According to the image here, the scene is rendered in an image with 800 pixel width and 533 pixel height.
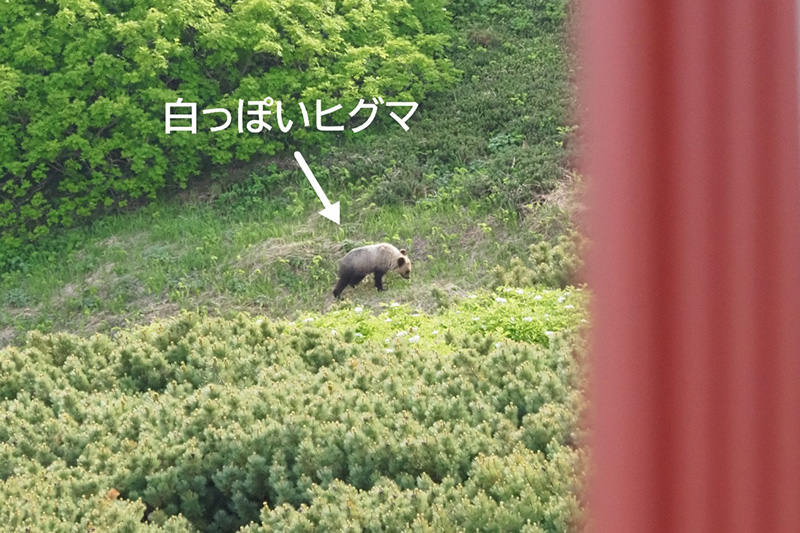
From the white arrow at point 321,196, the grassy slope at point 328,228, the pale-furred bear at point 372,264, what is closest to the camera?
the pale-furred bear at point 372,264

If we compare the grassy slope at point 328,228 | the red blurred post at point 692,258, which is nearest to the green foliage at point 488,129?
the grassy slope at point 328,228

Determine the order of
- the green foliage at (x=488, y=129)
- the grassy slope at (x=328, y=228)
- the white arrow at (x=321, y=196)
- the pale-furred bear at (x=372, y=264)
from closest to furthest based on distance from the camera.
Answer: the pale-furred bear at (x=372, y=264), the grassy slope at (x=328, y=228), the white arrow at (x=321, y=196), the green foliage at (x=488, y=129)

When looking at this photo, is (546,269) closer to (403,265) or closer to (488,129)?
(403,265)

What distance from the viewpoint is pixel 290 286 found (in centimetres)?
963

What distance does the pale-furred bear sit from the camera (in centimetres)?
906

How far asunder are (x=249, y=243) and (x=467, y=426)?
7149 millimetres

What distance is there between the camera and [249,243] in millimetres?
10359

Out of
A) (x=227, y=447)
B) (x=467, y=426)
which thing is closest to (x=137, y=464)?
(x=227, y=447)

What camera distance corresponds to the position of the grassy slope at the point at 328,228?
31.6 ft

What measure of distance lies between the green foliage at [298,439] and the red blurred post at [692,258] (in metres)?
1.51

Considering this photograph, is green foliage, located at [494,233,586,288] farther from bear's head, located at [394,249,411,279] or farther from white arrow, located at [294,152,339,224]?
white arrow, located at [294,152,339,224]

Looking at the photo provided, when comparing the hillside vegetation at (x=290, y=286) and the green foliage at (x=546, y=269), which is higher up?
the hillside vegetation at (x=290, y=286)

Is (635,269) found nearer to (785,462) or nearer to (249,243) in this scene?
(785,462)

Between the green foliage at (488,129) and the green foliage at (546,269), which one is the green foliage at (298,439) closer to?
the green foliage at (546,269)
